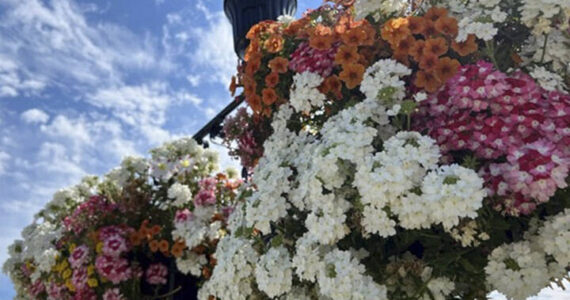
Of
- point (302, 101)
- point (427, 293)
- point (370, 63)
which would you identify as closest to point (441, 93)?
point (370, 63)

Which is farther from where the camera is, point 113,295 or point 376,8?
point 113,295

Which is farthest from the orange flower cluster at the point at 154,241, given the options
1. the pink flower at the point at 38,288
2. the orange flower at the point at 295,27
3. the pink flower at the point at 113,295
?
the orange flower at the point at 295,27


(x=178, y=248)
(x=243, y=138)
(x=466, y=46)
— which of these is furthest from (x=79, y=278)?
(x=466, y=46)

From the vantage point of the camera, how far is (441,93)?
7.45ft

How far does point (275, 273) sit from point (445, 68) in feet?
3.76

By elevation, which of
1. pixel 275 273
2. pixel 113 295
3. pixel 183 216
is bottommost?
pixel 275 273

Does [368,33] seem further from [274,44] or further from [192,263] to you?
[192,263]

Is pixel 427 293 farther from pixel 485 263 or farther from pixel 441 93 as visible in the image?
pixel 441 93

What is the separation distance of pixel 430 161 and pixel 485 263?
0.47m

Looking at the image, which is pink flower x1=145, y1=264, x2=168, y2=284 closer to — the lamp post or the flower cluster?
the flower cluster

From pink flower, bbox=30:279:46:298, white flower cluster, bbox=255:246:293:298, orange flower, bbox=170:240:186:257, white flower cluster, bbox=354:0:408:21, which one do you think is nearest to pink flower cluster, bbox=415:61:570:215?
white flower cluster, bbox=354:0:408:21

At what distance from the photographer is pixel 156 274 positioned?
4004 mm

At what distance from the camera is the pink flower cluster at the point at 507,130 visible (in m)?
1.85

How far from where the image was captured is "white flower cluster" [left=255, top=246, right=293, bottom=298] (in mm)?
2168
